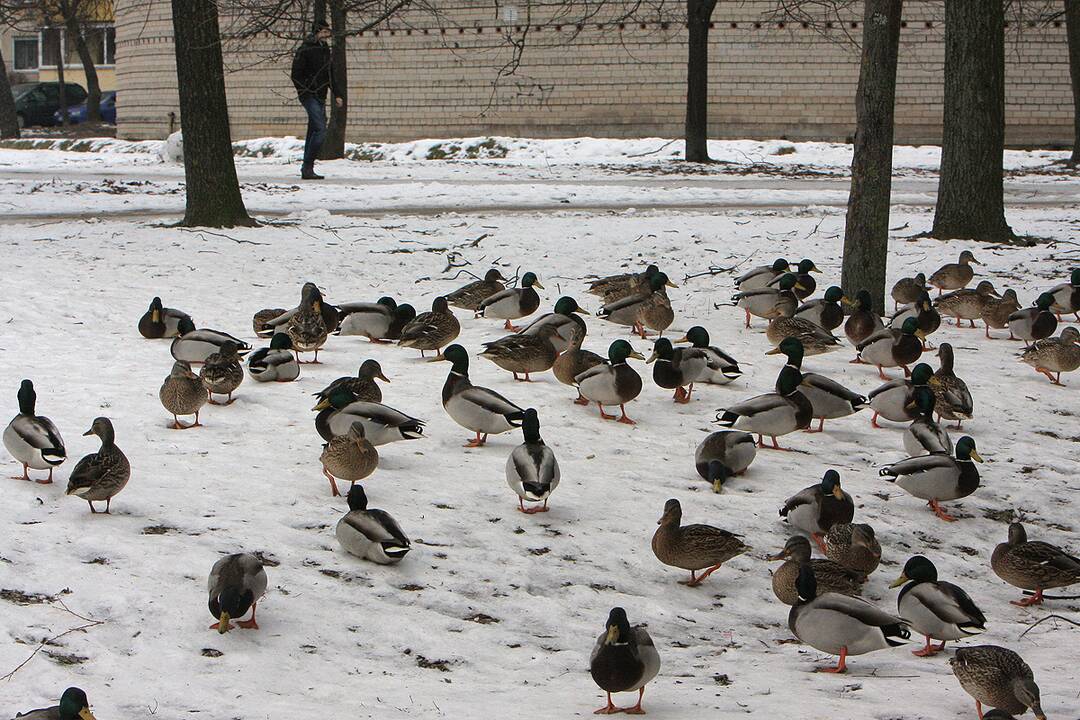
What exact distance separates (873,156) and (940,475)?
4907mm

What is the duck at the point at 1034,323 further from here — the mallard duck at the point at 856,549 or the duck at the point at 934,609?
the duck at the point at 934,609

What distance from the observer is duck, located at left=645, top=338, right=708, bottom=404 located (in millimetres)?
8727

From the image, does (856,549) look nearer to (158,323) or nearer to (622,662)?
(622,662)


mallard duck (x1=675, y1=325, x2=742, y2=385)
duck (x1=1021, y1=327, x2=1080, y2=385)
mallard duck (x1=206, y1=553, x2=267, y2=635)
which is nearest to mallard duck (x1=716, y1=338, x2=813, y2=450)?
mallard duck (x1=675, y1=325, x2=742, y2=385)

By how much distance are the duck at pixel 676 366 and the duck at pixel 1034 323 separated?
334 cm

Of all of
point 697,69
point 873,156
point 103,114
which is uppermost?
point 697,69

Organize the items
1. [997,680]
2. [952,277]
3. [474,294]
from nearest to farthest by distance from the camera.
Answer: [997,680] < [474,294] < [952,277]

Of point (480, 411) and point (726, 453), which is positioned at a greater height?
point (480, 411)

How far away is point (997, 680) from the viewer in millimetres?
4391

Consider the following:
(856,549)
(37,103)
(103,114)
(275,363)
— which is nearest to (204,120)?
(275,363)

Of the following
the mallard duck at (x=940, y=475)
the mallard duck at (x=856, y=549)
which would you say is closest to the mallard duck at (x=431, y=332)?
the mallard duck at (x=940, y=475)

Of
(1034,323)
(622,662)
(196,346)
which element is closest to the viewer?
(622,662)

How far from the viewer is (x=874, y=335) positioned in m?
9.69

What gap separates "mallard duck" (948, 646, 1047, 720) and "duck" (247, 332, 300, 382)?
5.54m
